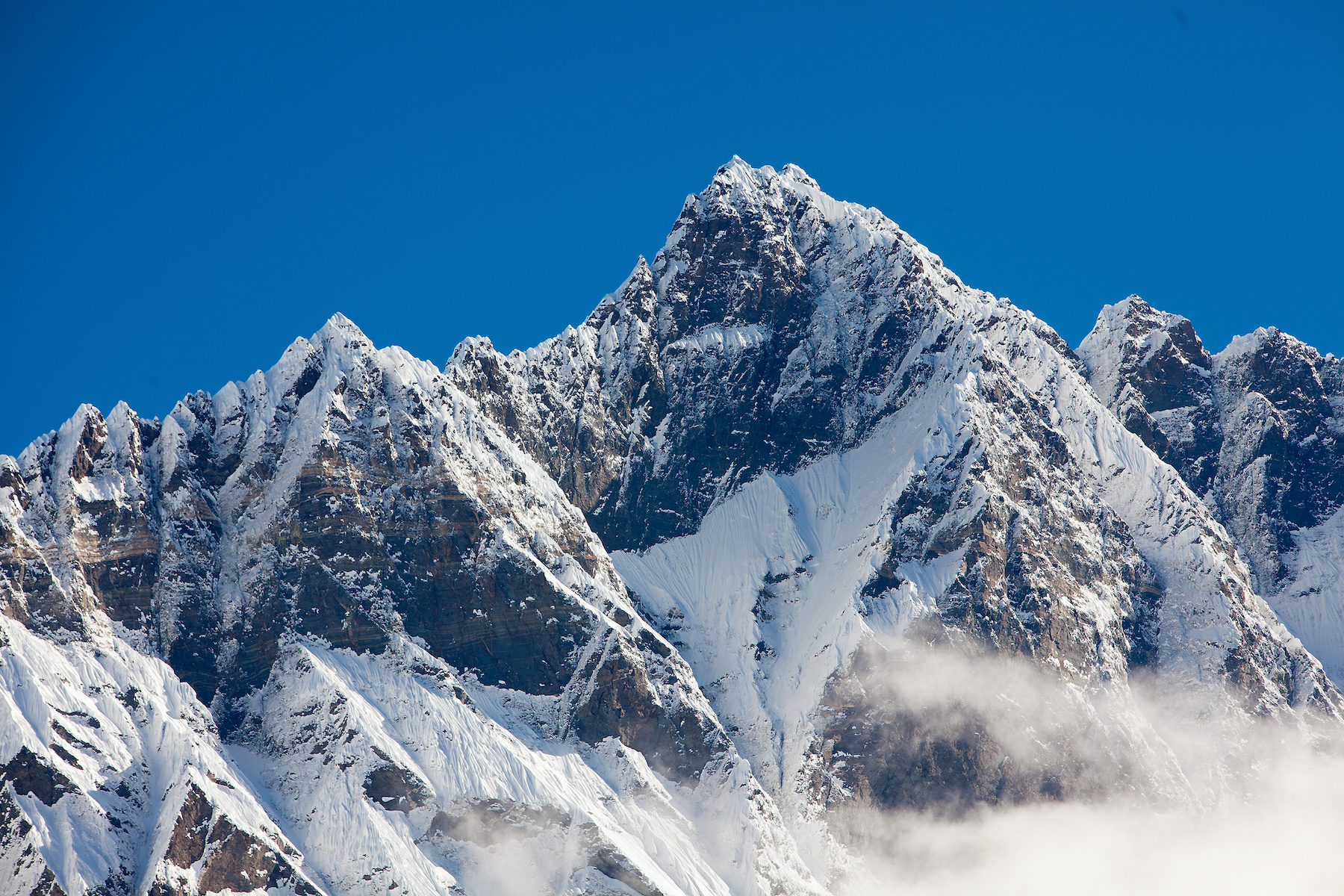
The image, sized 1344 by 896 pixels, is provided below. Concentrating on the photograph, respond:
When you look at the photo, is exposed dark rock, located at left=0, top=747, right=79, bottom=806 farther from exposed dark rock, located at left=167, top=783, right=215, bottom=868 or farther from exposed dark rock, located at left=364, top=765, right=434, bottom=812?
exposed dark rock, located at left=364, top=765, right=434, bottom=812

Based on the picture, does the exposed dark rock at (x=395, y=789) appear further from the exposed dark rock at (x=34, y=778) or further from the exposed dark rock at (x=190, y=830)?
the exposed dark rock at (x=34, y=778)

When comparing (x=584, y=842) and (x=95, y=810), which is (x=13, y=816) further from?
(x=584, y=842)

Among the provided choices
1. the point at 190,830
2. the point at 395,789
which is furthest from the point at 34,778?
the point at 395,789

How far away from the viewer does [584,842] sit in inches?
7815

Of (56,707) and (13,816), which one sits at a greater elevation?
(56,707)

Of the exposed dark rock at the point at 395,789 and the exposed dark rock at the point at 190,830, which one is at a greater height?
the exposed dark rock at the point at 395,789

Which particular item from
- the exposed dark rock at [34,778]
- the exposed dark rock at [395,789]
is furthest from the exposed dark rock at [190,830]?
the exposed dark rock at [395,789]

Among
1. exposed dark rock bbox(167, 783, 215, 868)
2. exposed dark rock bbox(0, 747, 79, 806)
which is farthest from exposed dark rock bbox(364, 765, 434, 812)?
exposed dark rock bbox(0, 747, 79, 806)

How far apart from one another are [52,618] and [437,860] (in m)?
49.5

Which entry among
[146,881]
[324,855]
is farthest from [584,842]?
[146,881]

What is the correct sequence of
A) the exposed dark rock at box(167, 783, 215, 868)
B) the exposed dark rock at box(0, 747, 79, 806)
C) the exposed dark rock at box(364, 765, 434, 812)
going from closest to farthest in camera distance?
the exposed dark rock at box(0, 747, 79, 806) < the exposed dark rock at box(167, 783, 215, 868) < the exposed dark rock at box(364, 765, 434, 812)

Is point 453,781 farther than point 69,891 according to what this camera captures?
Yes

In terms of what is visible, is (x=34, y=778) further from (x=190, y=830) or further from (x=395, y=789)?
(x=395, y=789)

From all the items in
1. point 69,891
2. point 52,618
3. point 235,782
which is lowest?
point 69,891
